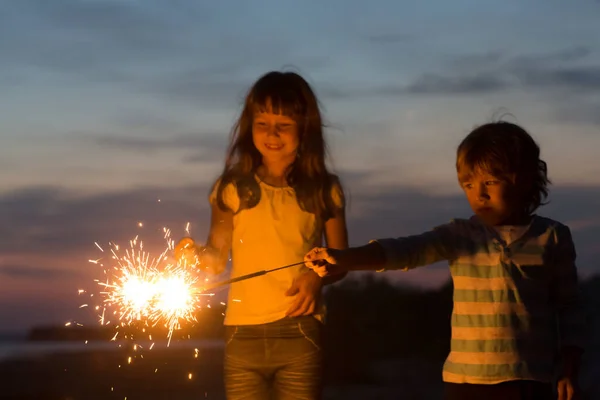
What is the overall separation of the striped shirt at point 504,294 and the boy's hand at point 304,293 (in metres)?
0.75

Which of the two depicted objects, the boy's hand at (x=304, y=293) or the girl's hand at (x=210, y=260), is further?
the girl's hand at (x=210, y=260)

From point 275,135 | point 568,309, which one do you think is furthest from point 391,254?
point 275,135

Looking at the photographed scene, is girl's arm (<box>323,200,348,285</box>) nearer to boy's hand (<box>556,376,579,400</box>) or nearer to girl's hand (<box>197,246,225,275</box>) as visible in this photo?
girl's hand (<box>197,246,225,275</box>)

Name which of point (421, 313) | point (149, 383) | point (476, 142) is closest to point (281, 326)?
point (476, 142)

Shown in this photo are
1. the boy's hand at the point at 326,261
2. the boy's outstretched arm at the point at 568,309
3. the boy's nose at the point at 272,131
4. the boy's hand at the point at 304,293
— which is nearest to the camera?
the boy's hand at the point at 326,261

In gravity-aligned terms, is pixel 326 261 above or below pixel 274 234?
below

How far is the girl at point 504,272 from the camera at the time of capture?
222 inches

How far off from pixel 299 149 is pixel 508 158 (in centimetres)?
133

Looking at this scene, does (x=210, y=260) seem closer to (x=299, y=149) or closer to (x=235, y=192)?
(x=235, y=192)

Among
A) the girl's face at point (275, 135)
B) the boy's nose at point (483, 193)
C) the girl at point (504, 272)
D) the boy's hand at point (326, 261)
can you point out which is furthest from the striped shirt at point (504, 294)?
the girl's face at point (275, 135)

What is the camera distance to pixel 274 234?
6430 mm

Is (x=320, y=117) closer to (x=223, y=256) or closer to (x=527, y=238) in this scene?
(x=223, y=256)

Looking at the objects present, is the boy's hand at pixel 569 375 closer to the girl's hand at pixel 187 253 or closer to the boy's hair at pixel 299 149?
the boy's hair at pixel 299 149

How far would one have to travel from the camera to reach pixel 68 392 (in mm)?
12711
